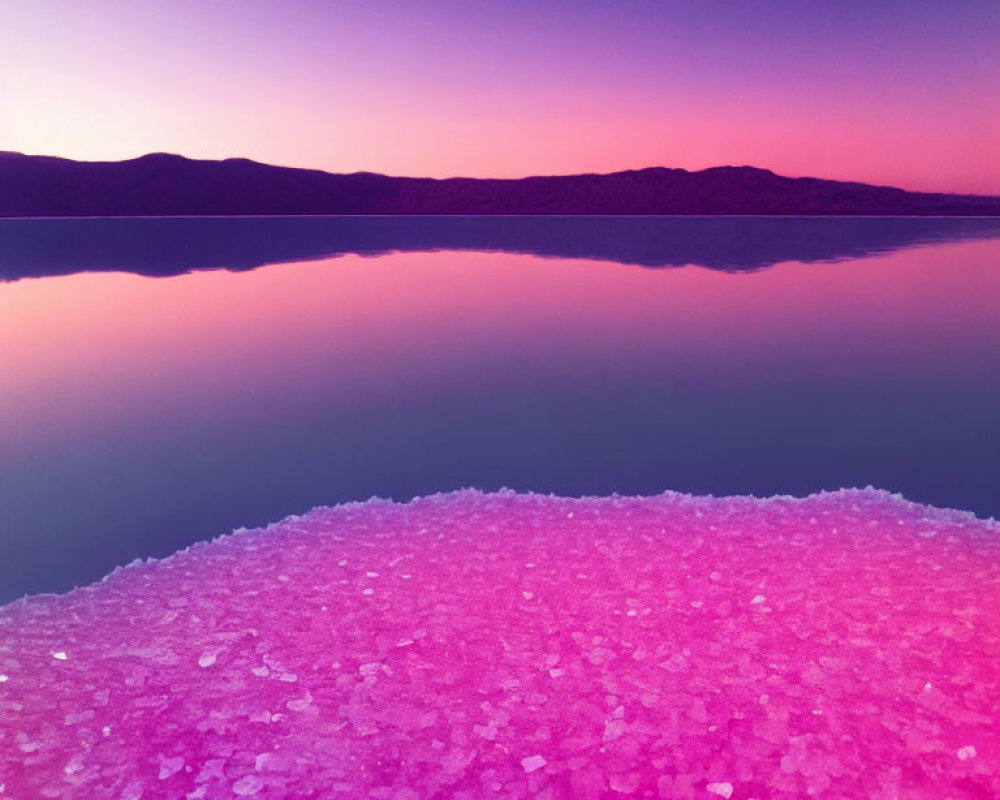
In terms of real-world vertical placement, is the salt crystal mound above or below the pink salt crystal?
below

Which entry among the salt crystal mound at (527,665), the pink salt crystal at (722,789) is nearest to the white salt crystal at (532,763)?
the salt crystal mound at (527,665)

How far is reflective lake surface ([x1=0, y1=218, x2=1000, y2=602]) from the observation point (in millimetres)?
13688

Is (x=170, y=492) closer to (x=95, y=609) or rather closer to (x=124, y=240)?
(x=95, y=609)

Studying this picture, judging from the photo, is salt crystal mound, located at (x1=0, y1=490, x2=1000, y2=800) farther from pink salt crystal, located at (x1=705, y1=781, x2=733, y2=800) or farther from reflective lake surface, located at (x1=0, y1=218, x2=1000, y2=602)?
reflective lake surface, located at (x1=0, y1=218, x2=1000, y2=602)

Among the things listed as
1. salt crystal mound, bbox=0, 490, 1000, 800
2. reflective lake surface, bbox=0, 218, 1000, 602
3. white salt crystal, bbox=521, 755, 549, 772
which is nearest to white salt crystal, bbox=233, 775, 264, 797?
salt crystal mound, bbox=0, 490, 1000, 800

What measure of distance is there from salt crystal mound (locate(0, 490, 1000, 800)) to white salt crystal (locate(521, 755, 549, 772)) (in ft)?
0.06

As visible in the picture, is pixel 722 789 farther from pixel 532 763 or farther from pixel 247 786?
pixel 247 786

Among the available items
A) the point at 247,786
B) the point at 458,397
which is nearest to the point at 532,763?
the point at 247,786

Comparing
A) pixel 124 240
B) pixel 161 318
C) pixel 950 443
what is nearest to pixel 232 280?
pixel 161 318

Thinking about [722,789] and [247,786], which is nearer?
[722,789]

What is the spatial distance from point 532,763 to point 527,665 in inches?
53.6

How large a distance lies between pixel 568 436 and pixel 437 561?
25.7 ft

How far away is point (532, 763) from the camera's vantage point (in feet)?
19.7

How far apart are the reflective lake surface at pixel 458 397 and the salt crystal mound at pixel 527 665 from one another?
2888 millimetres
